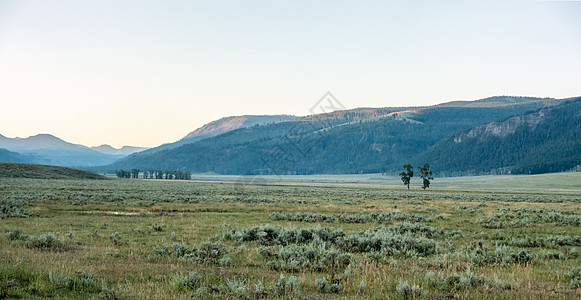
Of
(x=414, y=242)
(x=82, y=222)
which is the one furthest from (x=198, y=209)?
(x=414, y=242)

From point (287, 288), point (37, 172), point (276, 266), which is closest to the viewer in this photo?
point (287, 288)

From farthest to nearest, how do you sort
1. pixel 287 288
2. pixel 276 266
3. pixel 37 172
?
pixel 37 172, pixel 276 266, pixel 287 288

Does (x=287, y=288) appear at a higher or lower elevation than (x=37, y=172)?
lower

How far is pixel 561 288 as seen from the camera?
31.8 ft

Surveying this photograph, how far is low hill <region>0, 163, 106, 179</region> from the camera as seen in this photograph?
96325 millimetres

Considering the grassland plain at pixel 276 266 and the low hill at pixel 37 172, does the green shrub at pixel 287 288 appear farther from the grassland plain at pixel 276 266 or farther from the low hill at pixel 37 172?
the low hill at pixel 37 172

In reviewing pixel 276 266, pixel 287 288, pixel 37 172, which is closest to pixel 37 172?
pixel 37 172

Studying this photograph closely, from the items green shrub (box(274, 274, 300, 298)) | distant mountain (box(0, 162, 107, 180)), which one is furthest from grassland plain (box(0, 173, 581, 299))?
distant mountain (box(0, 162, 107, 180))

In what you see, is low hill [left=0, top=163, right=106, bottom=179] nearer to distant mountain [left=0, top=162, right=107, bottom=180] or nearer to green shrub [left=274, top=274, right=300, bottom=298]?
distant mountain [left=0, top=162, right=107, bottom=180]

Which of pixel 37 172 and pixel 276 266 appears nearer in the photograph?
pixel 276 266

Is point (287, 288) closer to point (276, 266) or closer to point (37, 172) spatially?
point (276, 266)

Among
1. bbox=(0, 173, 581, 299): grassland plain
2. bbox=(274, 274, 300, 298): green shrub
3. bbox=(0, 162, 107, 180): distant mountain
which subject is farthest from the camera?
bbox=(0, 162, 107, 180): distant mountain

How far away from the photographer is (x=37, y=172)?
105 metres

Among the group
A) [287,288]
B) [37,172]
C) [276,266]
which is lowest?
[276,266]
